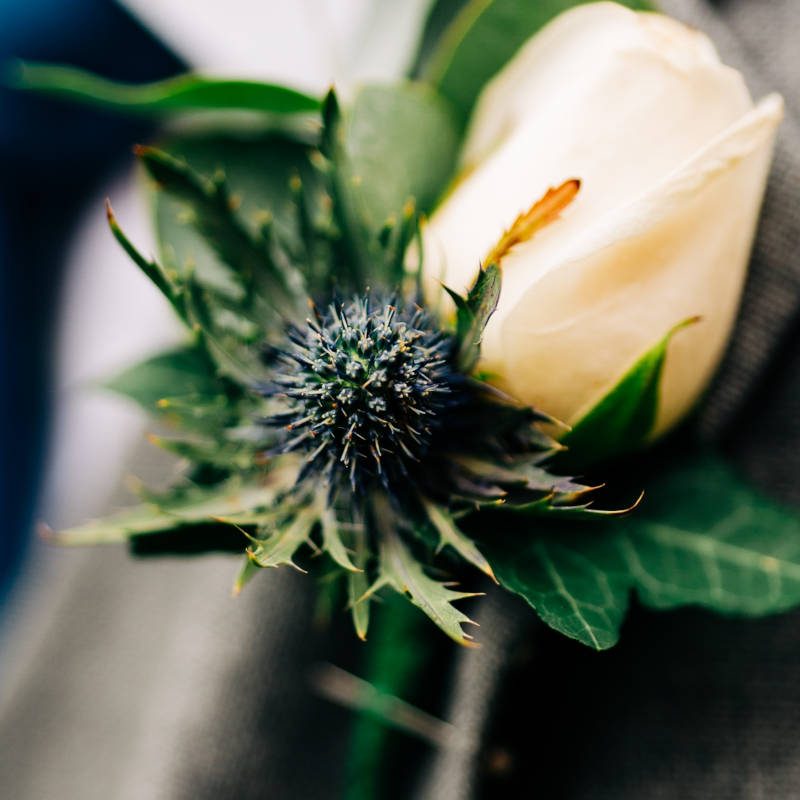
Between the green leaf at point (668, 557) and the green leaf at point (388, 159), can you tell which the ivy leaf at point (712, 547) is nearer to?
the green leaf at point (668, 557)

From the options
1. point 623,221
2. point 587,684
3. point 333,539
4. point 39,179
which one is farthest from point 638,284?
point 39,179

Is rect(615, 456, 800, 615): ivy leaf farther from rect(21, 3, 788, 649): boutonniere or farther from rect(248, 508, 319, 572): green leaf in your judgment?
rect(248, 508, 319, 572): green leaf

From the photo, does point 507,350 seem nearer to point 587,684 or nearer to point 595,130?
point 595,130

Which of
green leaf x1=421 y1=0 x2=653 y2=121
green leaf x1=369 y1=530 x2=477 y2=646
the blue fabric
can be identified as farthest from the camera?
the blue fabric

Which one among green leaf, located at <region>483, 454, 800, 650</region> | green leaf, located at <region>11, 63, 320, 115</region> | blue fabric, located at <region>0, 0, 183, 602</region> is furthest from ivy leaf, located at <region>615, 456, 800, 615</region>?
blue fabric, located at <region>0, 0, 183, 602</region>

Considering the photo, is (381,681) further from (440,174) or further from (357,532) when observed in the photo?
(440,174)

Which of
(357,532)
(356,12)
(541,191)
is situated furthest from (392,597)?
(356,12)

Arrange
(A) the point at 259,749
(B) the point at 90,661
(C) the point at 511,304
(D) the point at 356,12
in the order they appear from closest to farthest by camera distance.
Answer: (C) the point at 511,304
(A) the point at 259,749
(B) the point at 90,661
(D) the point at 356,12
